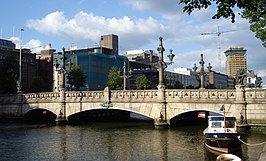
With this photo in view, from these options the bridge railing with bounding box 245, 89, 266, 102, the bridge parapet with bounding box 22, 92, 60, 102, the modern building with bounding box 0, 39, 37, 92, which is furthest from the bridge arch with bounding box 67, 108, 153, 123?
the modern building with bounding box 0, 39, 37, 92

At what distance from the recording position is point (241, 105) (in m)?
39.1

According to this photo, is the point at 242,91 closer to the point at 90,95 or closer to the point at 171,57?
the point at 171,57

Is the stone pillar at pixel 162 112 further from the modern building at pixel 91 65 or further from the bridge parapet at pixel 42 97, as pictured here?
the modern building at pixel 91 65

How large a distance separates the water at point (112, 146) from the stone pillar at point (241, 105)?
80.6 inches

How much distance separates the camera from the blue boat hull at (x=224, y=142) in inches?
1035

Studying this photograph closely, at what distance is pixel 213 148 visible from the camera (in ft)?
88.9

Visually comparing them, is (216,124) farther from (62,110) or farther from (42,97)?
(42,97)

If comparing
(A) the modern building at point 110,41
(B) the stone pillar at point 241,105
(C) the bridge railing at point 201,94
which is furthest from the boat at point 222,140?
(A) the modern building at point 110,41

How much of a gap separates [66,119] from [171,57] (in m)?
25.1

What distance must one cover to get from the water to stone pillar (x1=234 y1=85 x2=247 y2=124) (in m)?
2.05

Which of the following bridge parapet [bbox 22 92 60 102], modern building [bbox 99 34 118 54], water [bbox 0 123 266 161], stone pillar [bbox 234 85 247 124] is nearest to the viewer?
water [bbox 0 123 266 161]

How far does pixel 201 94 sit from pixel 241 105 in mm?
5199

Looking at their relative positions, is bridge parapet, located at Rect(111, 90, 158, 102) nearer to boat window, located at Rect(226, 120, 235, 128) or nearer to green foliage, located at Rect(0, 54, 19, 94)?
boat window, located at Rect(226, 120, 235, 128)

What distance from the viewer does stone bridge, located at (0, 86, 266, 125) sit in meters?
39.2
